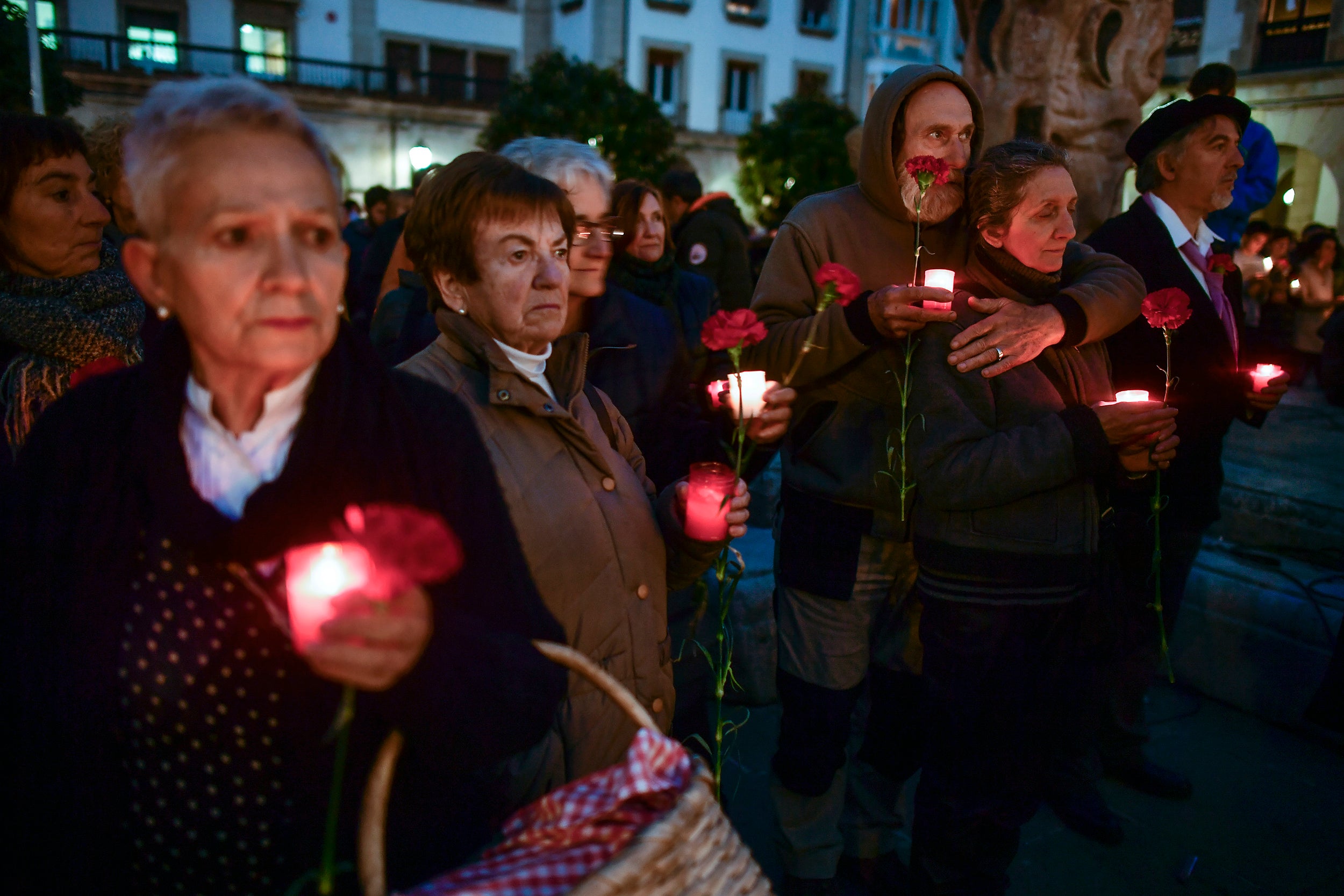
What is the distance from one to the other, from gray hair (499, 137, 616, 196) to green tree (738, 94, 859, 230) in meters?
19.7

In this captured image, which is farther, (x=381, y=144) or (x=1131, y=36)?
(x=381, y=144)

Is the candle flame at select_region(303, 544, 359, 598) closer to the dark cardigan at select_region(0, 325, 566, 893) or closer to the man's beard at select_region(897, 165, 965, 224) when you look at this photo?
the dark cardigan at select_region(0, 325, 566, 893)

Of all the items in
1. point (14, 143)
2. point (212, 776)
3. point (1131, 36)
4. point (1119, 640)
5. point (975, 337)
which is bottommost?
point (1119, 640)

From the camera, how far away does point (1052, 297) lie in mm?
2471

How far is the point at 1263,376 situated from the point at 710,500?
2.15 m

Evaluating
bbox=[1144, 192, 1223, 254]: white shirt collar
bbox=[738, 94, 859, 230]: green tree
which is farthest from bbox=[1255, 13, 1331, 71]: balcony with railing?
bbox=[1144, 192, 1223, 254]: white shirt collar

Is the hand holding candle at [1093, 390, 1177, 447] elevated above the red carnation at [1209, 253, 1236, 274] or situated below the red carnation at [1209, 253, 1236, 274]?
below

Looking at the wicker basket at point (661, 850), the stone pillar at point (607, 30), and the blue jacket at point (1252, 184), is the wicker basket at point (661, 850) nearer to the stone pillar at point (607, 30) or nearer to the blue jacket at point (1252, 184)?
the blue jacket at point (1252, 184)

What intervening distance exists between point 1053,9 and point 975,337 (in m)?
4.07

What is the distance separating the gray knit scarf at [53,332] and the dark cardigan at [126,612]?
914 mm

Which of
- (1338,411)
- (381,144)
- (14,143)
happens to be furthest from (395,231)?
(381,144)

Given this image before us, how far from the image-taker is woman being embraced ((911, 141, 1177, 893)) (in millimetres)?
2248

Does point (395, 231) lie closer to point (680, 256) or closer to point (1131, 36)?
point (680, 256)

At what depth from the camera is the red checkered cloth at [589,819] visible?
3.80 ft
